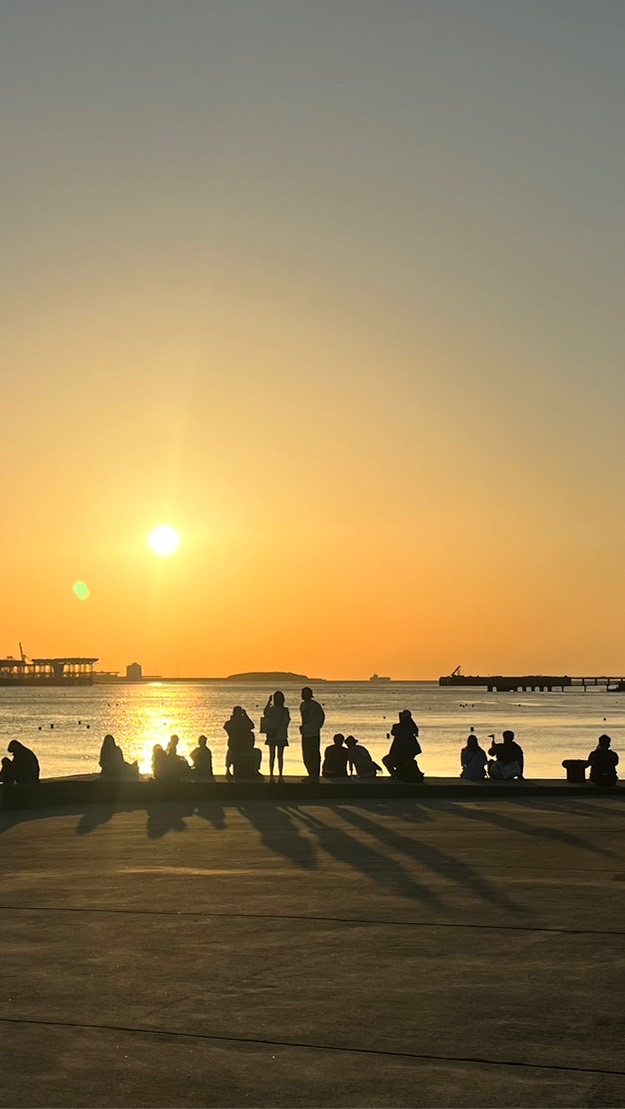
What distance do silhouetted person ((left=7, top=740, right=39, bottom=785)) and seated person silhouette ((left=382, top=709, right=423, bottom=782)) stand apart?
6.85m

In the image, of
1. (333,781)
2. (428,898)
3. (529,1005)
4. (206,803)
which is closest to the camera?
(529,1005)

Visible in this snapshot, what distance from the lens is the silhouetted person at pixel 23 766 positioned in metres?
22.3

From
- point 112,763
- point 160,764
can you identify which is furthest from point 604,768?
point 112,763

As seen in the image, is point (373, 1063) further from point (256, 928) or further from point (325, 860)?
point (325, 860)

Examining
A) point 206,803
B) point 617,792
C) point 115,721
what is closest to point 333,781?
point 206,803

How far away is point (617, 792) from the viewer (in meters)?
24.0

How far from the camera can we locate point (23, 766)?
22297 millimetres

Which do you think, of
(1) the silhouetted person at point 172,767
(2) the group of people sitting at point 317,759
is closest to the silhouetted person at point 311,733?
(2) the group of people sitting at point 317,759

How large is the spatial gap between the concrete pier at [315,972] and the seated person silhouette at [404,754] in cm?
844

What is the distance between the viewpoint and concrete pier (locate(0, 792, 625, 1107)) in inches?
247

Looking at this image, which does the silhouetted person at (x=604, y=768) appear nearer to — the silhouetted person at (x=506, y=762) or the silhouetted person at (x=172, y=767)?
the silhouetted person at (x=506, y=762)

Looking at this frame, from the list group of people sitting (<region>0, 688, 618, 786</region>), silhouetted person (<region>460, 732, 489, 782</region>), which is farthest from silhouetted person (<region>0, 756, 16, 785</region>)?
silhouetted person (<region>460, 732, 489, 782</region>)

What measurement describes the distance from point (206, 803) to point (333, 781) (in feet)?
9.44

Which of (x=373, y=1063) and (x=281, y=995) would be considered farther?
(x=281, y=995)
